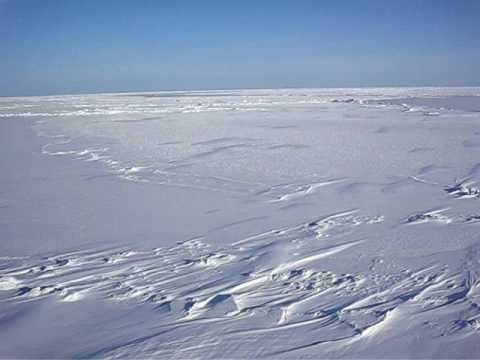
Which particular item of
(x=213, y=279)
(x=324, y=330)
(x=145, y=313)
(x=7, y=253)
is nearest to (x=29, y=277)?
(x=7, y=253)

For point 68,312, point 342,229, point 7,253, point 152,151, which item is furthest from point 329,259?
point 152,151

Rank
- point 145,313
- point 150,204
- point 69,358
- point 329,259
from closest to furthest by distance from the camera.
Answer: point 69,358, point 145,313, point 329,259, point 150,204

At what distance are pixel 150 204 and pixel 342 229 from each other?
8.26ft

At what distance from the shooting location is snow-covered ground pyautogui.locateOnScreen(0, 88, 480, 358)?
2.85 meters

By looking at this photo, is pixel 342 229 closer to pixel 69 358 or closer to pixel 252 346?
pixel 252 346

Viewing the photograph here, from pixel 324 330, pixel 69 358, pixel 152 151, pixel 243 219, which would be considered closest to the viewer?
pixel 69 358

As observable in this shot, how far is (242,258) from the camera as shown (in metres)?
4.12

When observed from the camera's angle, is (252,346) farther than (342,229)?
No

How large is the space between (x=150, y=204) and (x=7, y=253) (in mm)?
1954

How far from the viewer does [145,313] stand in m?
3.15

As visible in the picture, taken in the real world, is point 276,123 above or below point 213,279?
above

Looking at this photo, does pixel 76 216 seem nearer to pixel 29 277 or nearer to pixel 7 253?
pixel 7 253

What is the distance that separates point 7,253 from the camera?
4.35 metres

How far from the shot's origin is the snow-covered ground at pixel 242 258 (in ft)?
9.36
